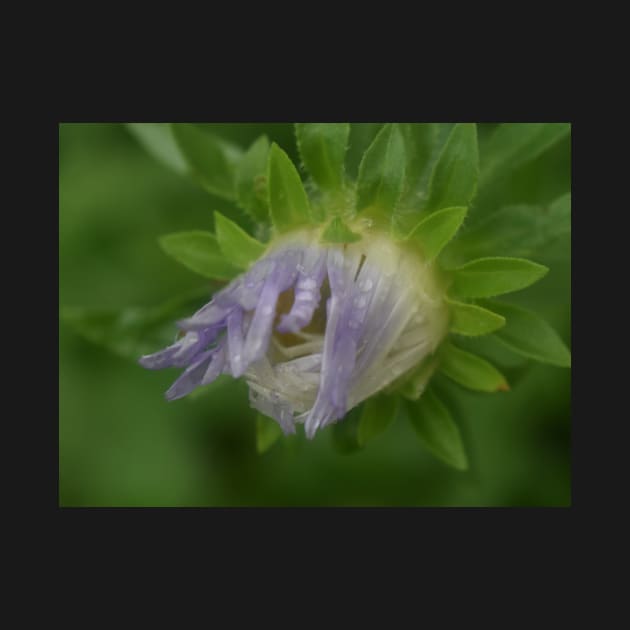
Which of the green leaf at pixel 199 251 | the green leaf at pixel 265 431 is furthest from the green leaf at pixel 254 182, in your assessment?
the green leaf at pixel 265 431

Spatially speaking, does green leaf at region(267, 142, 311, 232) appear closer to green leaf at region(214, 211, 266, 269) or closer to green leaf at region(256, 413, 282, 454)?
green leaf at region(214, 211, 266, 269)

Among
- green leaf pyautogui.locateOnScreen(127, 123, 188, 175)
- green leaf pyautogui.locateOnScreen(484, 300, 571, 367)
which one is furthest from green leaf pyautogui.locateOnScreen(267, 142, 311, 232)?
green leaf pyautogui.locateOnScreen(127, 123, 188, 175)

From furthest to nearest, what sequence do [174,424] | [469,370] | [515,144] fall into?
[174,424]
[515,144]
[469,370]

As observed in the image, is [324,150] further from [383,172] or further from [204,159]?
[204,159]

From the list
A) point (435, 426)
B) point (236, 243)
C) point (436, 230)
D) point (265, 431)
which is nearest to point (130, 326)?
point (265, 431)

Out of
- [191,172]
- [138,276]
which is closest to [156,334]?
[191,172]

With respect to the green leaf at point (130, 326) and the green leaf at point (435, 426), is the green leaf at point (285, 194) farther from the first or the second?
the green leaf at point (130, 326)

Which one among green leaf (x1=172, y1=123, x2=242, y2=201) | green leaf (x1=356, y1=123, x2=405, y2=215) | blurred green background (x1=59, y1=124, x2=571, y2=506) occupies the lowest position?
blurred green background (x1=59, y1=124, x2=571, y2=506)
